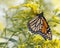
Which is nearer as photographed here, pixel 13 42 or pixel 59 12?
pixel 13 42

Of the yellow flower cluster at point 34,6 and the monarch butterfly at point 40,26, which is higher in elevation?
the yellow flower cluster at point 34,6

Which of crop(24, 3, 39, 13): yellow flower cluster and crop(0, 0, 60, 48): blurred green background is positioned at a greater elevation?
crop(24, 3, 39, 13): yellow flower cluster

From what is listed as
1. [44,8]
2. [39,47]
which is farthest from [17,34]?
[44,8]

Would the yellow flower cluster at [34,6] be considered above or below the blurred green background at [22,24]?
above

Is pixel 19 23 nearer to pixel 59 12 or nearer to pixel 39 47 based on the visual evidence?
pixel 39 47

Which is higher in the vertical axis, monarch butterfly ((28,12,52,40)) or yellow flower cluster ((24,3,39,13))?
yellow flower cluster ((24,3,39,13))
